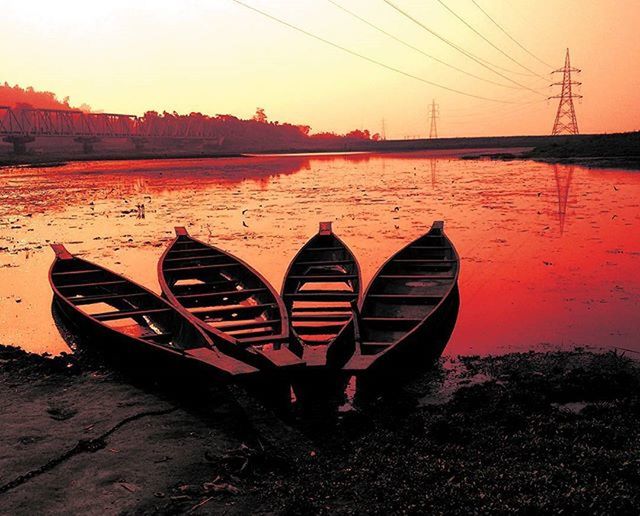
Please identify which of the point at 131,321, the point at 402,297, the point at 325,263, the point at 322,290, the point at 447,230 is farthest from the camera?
the point at 447,230

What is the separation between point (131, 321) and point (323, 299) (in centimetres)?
355

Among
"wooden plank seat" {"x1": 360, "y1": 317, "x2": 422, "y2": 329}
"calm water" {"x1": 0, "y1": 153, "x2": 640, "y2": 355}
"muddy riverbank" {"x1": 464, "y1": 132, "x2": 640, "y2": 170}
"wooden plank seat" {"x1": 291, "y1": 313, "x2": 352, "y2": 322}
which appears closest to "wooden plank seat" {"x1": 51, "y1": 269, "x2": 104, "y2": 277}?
"calm water" {"x1": 0, "y1": 153, "x2": 640, "y2": 355}

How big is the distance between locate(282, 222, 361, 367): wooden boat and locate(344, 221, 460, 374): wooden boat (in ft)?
1.01

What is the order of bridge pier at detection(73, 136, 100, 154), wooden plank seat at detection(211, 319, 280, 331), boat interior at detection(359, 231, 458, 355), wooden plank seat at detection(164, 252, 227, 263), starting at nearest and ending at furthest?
wooden plank seat at detection(211, 319, 280, 331), boat interior at detection(359, 231, 458, 355), wooden plank seat at detection(164, 252, 227, 263), bridge pier at detection(73, 136, 100, 154)

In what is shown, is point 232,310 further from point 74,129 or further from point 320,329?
point 74,129

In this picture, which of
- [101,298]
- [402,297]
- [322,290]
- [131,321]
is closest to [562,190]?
[322,290]

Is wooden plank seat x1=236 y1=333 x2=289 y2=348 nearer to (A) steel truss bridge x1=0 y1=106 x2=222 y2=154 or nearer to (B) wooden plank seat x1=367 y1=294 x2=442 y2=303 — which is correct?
(B) wooden plank seat x1=367 y1=294 x2=442 y2=303

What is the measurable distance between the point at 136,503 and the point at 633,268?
11910 millimetres

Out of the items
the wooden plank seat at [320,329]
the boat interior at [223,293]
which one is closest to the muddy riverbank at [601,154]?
the boat interior at [223,293]

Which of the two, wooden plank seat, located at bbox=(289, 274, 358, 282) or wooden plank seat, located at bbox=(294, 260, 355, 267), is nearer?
wooden plank seat, located at bbox=(289, 274, 358, 282)

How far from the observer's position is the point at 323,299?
34.4 ft

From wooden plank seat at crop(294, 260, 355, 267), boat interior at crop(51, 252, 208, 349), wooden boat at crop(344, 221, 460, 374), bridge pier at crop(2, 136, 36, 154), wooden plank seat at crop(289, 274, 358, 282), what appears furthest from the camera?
bridge pier at crop(2, 136, 36, 154)

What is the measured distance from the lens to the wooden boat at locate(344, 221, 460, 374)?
24.0 feet

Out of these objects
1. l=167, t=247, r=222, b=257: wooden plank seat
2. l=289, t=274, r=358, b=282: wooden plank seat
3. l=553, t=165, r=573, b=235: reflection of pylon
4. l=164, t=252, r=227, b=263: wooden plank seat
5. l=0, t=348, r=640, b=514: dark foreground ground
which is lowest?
l=0, t=348, r=640, b=514: dark foreground ground
